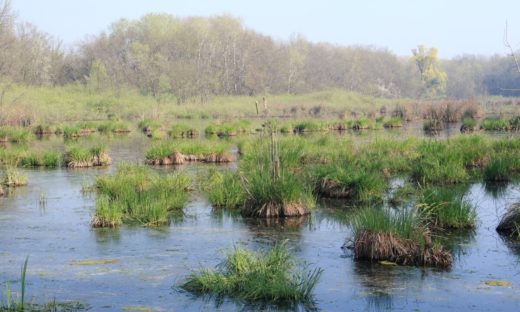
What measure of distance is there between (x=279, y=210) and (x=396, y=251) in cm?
339

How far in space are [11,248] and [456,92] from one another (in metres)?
97.0

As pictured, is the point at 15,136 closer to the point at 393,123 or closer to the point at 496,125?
the point at 393,123

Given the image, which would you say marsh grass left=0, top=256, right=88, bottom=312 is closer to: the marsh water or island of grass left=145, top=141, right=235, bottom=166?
the marsh water

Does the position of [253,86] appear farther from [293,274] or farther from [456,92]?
[293,274]

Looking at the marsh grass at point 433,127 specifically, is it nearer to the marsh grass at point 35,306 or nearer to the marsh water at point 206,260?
the marsh water at point 206,260

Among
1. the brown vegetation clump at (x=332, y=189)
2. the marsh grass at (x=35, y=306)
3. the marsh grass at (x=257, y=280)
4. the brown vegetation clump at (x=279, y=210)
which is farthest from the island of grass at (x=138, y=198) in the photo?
the marsh grass at (x=35, y=306)

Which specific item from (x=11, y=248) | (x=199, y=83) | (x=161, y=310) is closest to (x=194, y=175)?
(x=11, y=248)

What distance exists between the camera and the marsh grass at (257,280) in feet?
23.5

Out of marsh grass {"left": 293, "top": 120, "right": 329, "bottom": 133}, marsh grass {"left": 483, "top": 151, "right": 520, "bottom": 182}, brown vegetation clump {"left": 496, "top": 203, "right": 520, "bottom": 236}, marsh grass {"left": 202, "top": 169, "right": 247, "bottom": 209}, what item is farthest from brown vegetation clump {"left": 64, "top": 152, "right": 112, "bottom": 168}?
marsh grass {"left": 293, "top": 120, "right": 329, "bottom": 133}

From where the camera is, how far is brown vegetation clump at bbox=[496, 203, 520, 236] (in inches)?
407

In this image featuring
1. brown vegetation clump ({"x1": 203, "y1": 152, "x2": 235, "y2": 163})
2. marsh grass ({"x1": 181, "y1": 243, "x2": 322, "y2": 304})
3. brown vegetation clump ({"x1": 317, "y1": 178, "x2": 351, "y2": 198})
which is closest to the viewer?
marsh grass ({"x1": 181, "y1": 243, "x2": 322, "y2": 304})

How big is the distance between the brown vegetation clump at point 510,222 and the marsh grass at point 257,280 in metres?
3.78

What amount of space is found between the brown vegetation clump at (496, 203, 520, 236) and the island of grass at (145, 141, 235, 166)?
34.7ft

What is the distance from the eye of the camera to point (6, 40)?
4647 cm
